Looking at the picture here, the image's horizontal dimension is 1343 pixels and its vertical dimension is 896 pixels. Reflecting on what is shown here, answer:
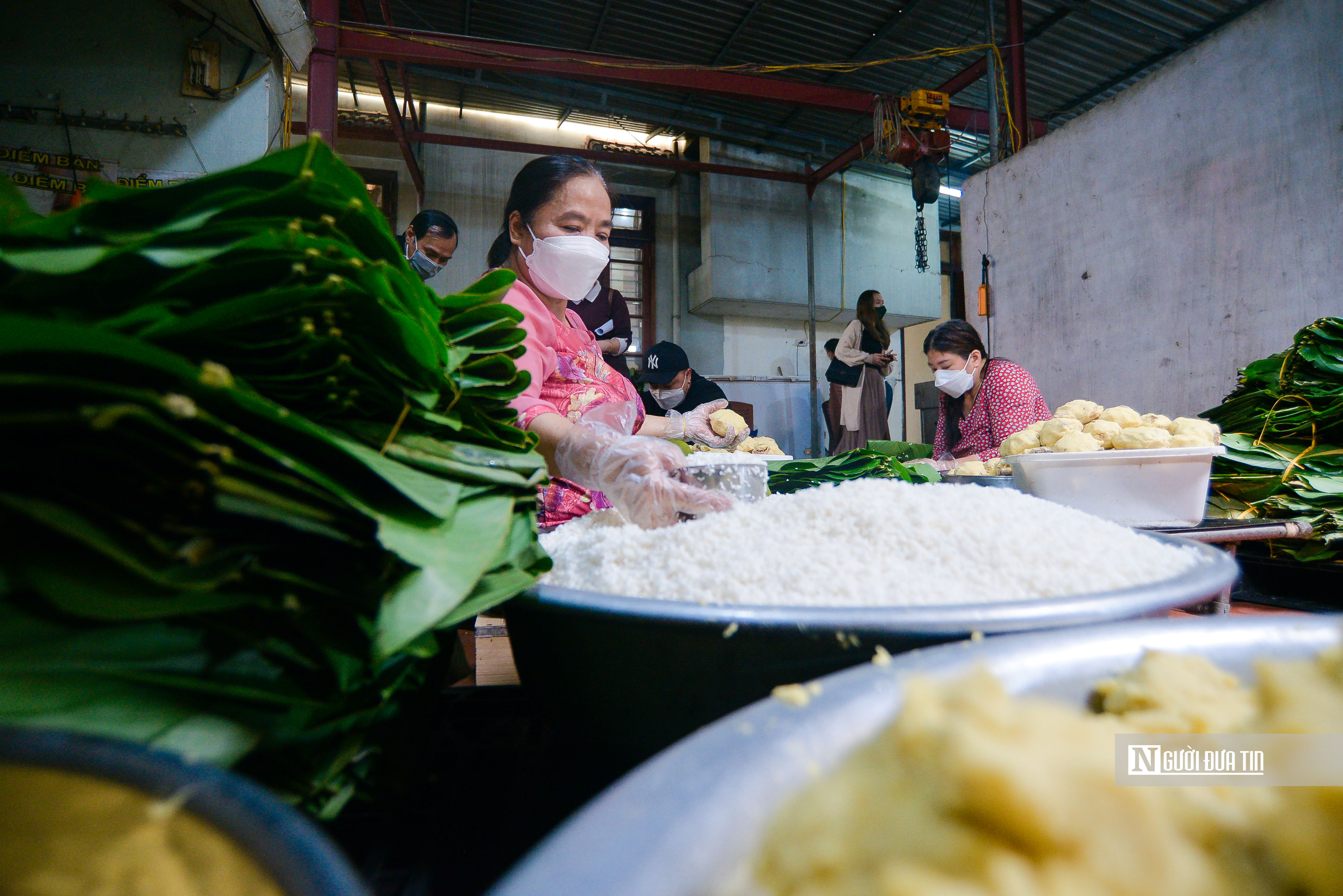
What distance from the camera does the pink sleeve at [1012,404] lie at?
2.85 meters

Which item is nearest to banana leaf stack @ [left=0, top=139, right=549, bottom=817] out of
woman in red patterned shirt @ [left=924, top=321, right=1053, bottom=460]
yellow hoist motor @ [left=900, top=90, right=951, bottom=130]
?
woman in red patterned shirt @ [left=924, top=321, right=1053, bottom=460]

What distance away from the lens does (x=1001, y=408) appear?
290cm

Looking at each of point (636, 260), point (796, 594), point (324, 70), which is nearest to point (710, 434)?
point (796, 594)

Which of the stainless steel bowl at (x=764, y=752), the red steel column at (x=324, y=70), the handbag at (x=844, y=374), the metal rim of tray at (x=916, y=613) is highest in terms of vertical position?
the red steel column at (x=324, y=70)

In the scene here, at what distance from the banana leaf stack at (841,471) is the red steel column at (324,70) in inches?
130

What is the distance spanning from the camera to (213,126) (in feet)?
8.94

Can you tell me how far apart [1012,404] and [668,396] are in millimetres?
2212

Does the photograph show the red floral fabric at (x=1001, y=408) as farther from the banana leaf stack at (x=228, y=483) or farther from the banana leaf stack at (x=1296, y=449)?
the banana leaf stack at (x=228, y=483)

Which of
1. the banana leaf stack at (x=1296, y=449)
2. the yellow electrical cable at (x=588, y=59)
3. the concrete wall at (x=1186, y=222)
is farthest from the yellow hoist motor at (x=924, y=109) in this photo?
the banana leaf stack at (x=1296, y=449)

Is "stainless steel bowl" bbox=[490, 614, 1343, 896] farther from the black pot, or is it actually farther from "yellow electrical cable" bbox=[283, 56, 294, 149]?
"yellow electrical cable" bbox=[283, 56, 294, 149]

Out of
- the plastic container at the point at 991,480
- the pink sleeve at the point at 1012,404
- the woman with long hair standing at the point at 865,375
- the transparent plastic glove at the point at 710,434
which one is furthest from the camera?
the woman with long hair standing at the point at 865,375

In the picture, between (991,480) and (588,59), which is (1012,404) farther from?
(588,59)

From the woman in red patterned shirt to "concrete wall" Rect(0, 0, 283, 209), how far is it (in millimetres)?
3485

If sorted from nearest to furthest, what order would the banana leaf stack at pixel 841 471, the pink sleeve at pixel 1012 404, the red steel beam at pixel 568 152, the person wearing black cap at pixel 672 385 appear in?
the banana leaf stack at pixel 841 471
the pink sleeve at pixel 1012 404
the person wearing black cap at pixel 672 385
the red steel beam at pixel 568 152
